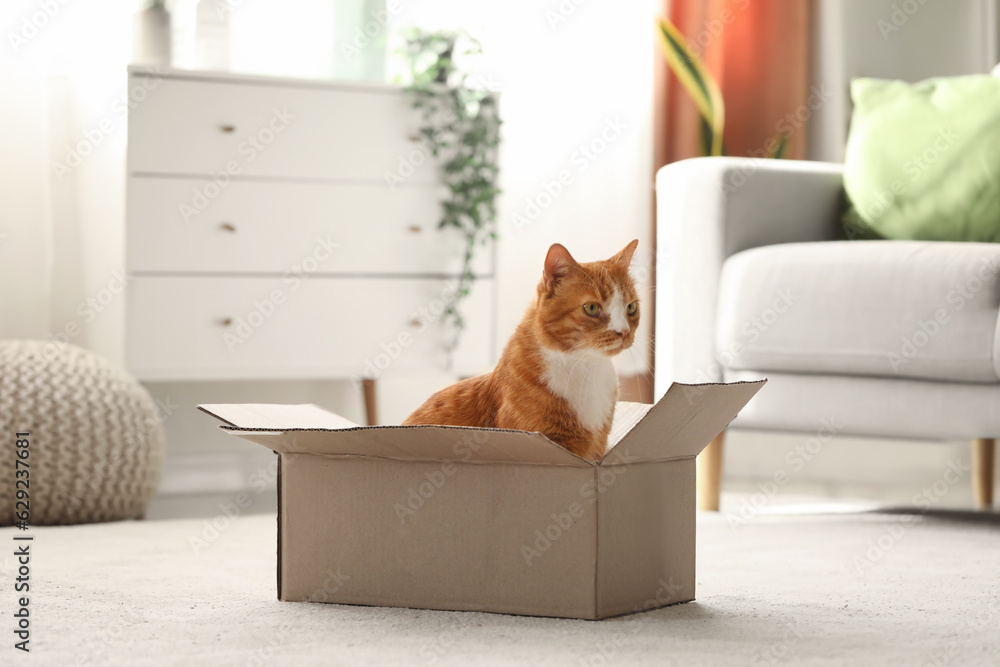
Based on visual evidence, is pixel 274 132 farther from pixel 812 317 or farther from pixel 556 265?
pixel 556 265

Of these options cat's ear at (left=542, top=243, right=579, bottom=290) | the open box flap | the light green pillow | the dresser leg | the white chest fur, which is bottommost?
the dresser leg

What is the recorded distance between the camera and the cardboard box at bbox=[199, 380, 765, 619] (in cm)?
109

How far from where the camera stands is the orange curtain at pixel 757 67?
3303 millimetres

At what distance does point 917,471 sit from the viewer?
2928mm

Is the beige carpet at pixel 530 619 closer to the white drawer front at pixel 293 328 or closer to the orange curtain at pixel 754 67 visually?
the white drawer front at pixel 293 328

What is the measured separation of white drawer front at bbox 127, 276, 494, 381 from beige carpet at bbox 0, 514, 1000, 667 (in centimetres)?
60

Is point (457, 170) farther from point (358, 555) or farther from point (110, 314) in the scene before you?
point (358, 555)

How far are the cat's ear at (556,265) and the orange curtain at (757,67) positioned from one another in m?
2.20

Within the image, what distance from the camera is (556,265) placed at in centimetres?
117

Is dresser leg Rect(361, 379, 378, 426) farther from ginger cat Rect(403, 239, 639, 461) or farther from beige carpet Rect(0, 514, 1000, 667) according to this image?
ginger cat Rect(403, 239, 639, 461)

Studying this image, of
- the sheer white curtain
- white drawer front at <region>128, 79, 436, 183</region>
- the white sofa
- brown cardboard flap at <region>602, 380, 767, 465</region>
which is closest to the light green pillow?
the white sofa

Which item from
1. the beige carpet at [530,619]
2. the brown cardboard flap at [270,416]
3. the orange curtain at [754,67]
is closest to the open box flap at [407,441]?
the brown cardboard flap at [270,416]

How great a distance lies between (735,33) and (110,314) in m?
1.97

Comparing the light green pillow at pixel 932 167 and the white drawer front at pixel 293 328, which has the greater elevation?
the light green pillow at pixel 932 167
